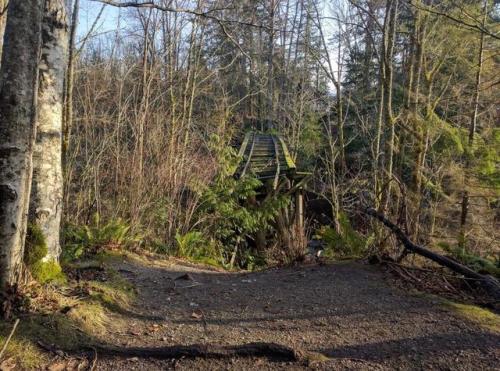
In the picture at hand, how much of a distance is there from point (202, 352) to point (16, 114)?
1882mm

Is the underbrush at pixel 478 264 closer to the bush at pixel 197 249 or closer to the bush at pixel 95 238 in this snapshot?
the bush at pixel 197 249

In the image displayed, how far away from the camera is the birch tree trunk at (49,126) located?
10.4 ft

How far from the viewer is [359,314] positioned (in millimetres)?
3568

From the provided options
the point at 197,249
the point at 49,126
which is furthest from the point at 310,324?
the point at 197,249

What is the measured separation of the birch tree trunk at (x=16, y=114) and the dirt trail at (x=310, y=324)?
1.02 meters

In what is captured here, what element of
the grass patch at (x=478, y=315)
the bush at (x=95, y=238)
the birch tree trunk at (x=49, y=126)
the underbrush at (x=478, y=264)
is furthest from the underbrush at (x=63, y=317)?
the underbrush at (x=478, y=264)

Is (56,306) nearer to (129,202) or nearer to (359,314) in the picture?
(359,314)

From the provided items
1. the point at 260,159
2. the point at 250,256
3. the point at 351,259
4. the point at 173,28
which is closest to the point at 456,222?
the point at 260,159

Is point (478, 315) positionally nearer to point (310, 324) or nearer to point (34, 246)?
point (310, 324)

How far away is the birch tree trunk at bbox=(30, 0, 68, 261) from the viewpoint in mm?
3156

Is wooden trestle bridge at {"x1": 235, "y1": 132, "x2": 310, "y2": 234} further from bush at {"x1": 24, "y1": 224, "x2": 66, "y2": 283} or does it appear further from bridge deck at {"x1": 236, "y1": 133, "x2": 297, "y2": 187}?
bush at {"x1": 24, "y1": 224, "x2": 66, "y2": 283}

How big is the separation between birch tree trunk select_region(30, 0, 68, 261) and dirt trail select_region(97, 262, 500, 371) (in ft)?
3.47

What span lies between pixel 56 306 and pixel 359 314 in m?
2.42

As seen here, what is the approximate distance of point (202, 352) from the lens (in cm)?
264
